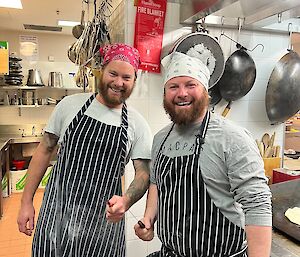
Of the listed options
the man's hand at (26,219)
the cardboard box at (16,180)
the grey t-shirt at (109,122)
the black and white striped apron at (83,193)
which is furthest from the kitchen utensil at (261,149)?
the cardboard box at (16,180)

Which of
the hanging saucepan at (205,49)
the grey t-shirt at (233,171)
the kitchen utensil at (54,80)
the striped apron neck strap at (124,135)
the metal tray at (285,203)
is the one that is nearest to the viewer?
the grey t-shirt at (233,171)

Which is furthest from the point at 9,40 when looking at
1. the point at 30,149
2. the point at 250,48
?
the point at 250,48

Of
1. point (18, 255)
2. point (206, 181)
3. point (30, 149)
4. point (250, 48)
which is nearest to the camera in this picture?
point (206, 181)

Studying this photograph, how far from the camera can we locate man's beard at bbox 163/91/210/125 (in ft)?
3.65

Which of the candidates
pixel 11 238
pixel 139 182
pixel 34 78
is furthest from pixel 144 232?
pixel 34 78

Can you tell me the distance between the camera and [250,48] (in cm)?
222

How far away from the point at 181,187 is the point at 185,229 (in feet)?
0.45

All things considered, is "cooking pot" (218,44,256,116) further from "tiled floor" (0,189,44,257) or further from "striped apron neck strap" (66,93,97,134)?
"tiled floor" (0,189,44,257)

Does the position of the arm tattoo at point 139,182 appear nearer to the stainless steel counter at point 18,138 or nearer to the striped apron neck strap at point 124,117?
the striped apron neck strap at point 124,117

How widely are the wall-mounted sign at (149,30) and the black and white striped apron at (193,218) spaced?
0.93 m

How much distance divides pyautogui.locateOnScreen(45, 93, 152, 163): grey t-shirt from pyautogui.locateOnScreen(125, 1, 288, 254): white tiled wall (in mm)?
500

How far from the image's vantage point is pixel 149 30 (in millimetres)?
1937

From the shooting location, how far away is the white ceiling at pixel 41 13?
3.78m

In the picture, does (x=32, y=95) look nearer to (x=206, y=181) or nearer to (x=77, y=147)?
(x=77, y=147)
